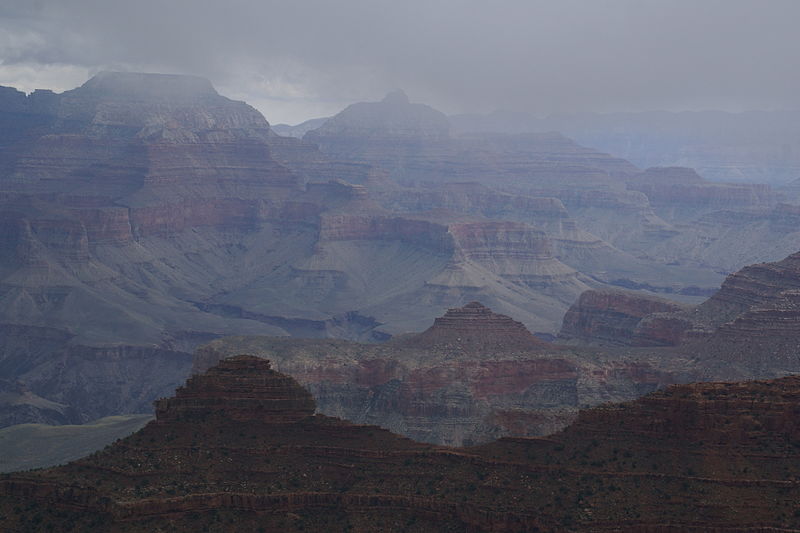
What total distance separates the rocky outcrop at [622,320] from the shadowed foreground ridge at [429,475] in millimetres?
51340

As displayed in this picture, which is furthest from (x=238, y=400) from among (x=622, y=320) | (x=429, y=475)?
(x=622, y=320)

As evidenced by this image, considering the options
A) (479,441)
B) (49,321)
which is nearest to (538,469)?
(479,441)

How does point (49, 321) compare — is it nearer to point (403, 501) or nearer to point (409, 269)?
point (409, 269)

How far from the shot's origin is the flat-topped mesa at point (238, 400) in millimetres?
51969

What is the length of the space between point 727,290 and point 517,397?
85.6 feet

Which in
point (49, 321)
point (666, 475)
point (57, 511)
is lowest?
point (49, 321)

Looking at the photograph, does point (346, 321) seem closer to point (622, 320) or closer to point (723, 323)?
point (622, 320)

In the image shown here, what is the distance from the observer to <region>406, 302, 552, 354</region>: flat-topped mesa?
89812 mm

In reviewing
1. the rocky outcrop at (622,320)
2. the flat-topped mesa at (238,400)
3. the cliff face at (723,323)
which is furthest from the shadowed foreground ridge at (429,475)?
the rocky outcrop at (622,320)

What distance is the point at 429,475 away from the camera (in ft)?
161

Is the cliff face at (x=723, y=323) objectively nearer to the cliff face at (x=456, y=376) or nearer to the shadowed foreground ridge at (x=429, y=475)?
the cliff face at (x=456, y=376)

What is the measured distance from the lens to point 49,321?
151500mm

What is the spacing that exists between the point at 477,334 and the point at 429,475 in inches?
1675

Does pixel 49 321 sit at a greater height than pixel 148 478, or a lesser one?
lesser
